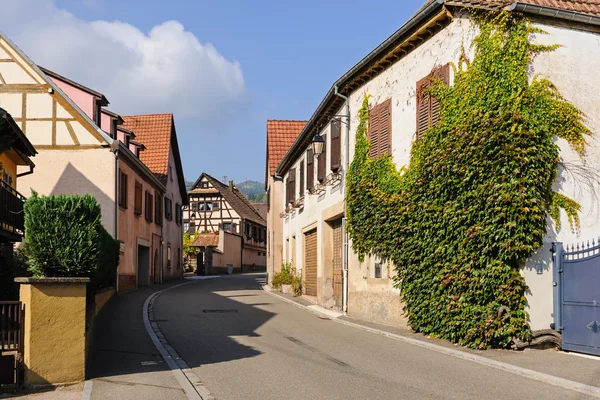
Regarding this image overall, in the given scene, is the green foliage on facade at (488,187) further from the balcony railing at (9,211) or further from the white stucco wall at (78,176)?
the white stucco wall at (78,176)

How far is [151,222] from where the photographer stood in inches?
1324

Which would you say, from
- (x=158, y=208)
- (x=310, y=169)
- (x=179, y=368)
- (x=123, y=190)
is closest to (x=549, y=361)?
(x=179, y=368)

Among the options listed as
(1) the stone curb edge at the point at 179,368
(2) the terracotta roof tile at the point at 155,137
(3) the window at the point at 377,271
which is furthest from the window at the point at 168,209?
(3) the window at the point at 377,271

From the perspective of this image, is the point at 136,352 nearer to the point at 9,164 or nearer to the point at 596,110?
the point at 596,110

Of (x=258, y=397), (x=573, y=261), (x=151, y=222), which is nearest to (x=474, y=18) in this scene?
(x=573, y=261)

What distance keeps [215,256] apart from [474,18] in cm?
4712

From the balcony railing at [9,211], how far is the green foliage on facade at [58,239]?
775cm

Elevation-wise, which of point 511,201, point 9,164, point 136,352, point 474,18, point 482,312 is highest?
point 474,18

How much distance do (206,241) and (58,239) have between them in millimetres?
49403

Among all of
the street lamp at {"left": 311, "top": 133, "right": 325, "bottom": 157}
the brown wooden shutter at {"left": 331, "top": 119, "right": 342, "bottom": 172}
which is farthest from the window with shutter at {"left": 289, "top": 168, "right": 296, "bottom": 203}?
the street lamp at {"left": 311, "top": 133, "right": 325, "bottom": 157}

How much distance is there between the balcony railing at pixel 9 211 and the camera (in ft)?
57.0

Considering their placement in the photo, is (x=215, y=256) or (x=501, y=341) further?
(x=215, y=256)

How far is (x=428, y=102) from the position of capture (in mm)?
14391

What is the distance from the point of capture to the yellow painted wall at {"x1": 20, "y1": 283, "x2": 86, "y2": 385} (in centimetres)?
878
